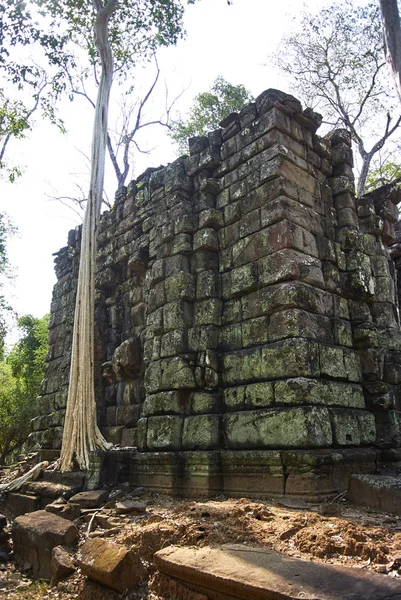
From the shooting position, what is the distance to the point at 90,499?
4504mm

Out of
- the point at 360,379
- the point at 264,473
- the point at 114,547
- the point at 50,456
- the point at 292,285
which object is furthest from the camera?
the point at 50,456

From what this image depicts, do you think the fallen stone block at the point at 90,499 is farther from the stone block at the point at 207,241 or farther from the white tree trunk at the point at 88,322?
the stone block at the point at 207,241

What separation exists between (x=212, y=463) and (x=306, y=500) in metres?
1.09

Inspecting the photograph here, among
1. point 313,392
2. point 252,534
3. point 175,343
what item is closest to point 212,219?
point 175,343

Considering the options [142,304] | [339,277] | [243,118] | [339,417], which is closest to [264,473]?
[339,417]

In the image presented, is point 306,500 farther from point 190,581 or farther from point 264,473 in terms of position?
point 190,581

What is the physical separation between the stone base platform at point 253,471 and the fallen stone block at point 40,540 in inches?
49.3

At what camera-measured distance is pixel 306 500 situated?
12.2 feet

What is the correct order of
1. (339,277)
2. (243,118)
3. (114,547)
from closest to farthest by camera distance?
(114,547)
(339,277)
(243,118)

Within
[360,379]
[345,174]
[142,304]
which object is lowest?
[360,379]

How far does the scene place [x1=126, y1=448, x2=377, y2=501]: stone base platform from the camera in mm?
3820

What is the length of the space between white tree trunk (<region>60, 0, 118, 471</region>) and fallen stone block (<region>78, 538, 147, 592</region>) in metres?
2.42

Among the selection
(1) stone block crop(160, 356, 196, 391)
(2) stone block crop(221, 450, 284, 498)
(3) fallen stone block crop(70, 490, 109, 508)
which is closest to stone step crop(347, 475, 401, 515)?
(2) stone block crop(221, 450, 284, 498)

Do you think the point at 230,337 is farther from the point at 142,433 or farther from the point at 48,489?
the point at 48,489
